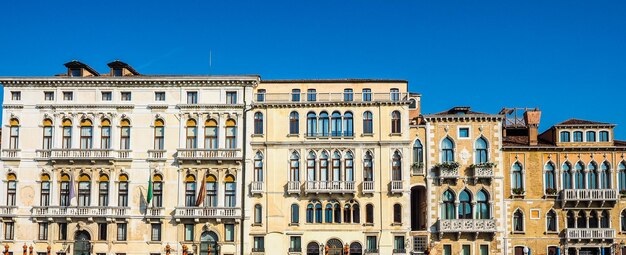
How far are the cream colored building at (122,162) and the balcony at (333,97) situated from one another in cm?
195

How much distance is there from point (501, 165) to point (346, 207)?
10.9 m

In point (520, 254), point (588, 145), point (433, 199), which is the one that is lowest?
point (520, 254)

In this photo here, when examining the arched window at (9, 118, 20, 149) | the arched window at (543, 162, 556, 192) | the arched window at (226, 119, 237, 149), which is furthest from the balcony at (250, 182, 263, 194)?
A: the arched window at (543, 162, 556, 192)

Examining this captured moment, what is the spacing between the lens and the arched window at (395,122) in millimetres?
55969

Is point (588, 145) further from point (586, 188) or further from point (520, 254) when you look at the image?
point (520, 254)

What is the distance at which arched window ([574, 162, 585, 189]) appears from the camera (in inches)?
2190

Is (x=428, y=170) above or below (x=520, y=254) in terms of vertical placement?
above

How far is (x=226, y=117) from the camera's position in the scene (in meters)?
56.5

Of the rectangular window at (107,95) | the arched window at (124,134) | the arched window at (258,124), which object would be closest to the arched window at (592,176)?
the arched window at (258,124)

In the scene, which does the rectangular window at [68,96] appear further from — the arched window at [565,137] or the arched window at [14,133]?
the arched window at [565,137]

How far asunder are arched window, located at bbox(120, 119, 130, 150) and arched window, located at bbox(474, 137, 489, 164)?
→ 23925 mm

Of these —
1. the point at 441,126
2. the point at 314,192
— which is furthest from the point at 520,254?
the point at 314,192

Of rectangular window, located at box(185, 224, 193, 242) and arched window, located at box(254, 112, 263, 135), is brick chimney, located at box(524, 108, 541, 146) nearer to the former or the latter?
arched window, located at box(254, 112, 263, 135)

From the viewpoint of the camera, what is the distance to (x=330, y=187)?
55125 millimetres
